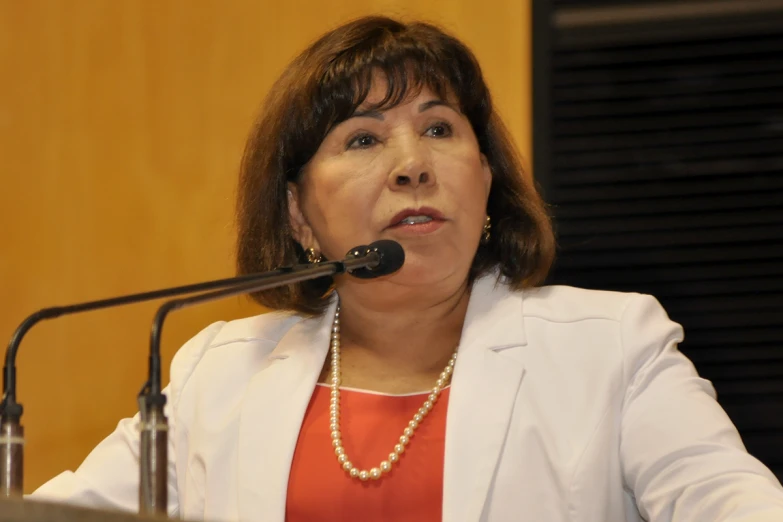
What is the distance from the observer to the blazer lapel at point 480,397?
1.74 m

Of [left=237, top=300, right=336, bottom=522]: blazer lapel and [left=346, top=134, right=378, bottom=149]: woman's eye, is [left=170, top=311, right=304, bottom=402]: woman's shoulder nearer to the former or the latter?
[left=237, top=300, right=336, bottom=522]: blazer lapel

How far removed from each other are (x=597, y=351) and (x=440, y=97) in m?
0.53

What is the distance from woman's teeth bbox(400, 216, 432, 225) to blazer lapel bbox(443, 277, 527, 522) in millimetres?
197

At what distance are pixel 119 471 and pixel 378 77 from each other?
833 mm

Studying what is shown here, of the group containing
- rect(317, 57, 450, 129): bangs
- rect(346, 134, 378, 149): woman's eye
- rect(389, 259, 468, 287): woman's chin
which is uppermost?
rect(317, 57, 450, 129): bangs

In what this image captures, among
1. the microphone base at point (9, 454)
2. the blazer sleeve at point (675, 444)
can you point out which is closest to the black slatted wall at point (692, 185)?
the blazer sleeve at point (675, 444)

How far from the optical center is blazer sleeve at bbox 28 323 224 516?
6.57 feet

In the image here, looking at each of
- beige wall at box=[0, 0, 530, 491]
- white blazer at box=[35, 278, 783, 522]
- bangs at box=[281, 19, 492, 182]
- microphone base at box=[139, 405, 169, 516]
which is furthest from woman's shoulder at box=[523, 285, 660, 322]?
beige wall at box=[0, 0, 530, 491]

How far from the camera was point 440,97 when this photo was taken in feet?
6.68

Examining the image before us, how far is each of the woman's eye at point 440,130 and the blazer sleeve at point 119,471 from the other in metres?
0.58

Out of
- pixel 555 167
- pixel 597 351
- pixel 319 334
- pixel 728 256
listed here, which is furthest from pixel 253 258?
pixel 728 256

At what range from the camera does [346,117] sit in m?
2.02

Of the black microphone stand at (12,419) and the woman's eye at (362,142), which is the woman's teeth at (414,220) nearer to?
the woman's eye at (362,142)

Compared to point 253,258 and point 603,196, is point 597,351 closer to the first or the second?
point 253,258
